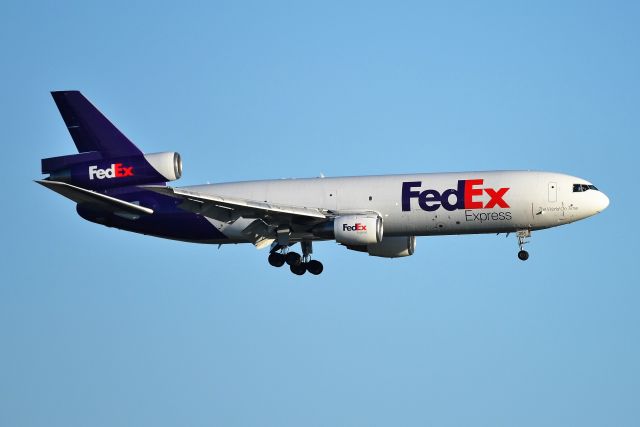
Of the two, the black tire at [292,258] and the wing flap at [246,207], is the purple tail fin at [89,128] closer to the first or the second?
the wing flap at [246,207]

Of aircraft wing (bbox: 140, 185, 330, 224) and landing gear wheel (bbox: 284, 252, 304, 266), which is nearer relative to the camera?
aircraft wing (bbox: 140, 185, 330, 224)

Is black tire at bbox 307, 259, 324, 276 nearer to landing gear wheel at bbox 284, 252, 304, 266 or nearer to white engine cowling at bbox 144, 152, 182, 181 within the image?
landing gear wheel at bbox 284, 252, 304, 266

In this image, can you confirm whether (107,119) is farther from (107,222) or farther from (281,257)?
(281,257)

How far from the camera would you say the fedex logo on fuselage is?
6894 cm

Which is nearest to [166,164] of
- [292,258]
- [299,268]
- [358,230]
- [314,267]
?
[292,258]

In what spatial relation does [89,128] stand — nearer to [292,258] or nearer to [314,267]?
[292,258]

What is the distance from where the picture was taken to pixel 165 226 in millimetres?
73312

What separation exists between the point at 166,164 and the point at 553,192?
2128 centimetres

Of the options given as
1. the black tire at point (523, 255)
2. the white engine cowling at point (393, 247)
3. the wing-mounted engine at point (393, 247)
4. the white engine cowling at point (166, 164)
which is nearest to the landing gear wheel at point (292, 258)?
the wing-mounted engine at point (393, 247)

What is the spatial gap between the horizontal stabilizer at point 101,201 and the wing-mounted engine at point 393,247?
12914 mm

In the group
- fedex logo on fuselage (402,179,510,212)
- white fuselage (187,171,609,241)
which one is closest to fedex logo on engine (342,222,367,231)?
white fuselage (187,171,609,241)

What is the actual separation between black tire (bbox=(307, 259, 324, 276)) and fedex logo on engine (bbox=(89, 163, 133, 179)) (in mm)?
11232

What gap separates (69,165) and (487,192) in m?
23.4

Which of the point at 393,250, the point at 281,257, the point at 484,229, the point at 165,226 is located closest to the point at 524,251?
the point at 484,229
